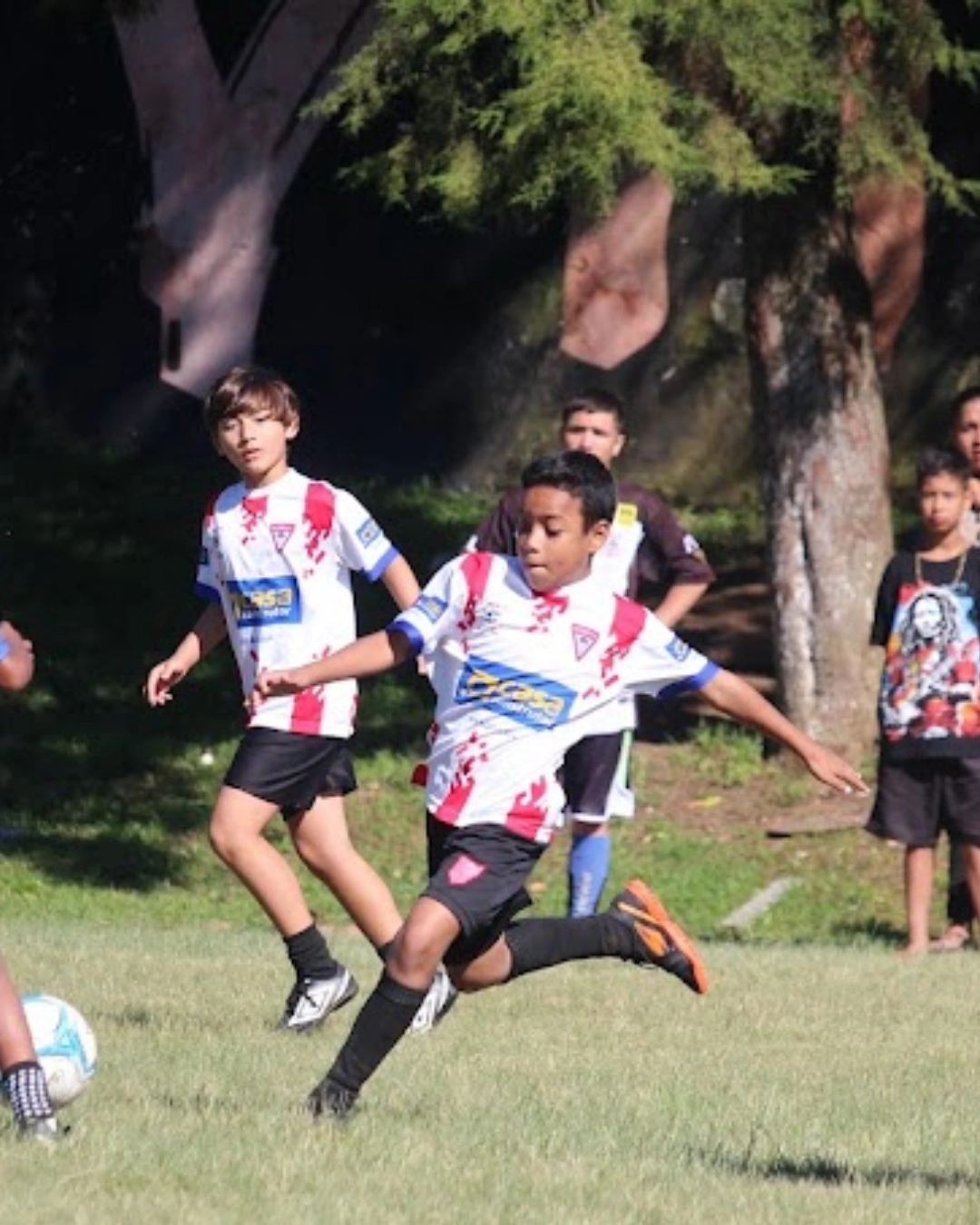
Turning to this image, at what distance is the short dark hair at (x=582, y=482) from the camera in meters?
7.59

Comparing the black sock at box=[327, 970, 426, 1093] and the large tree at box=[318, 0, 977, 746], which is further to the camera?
the large tree at box=[318, 0, 977, 746]

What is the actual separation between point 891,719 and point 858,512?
430 cm

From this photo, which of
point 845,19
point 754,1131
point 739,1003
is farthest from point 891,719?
point 754,1131

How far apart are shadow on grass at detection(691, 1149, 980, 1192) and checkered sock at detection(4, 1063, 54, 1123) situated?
150 cm

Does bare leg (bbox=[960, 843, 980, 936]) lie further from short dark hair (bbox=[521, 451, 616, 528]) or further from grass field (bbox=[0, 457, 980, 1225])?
short dark hair (bbox=[521, 451, 616, 528])

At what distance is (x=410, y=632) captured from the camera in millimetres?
7629

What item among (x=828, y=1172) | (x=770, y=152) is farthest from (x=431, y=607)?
(x=770, y=152)

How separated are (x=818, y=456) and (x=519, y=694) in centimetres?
932

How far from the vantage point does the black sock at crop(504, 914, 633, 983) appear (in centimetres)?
823

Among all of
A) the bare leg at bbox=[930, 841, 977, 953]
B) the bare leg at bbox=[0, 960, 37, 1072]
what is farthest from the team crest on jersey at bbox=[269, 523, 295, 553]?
the bare leg at bbox=[930, 841, 977, 953]

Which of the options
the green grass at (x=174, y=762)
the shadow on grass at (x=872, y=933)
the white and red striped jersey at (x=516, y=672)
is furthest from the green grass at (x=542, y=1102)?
the green grass at (x=174, y=762)

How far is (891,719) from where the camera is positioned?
41.5 ft

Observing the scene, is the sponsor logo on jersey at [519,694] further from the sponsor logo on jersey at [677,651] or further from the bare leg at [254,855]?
the bare leg at [254,855]

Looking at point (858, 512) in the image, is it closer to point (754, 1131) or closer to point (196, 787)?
point (196, 787)
